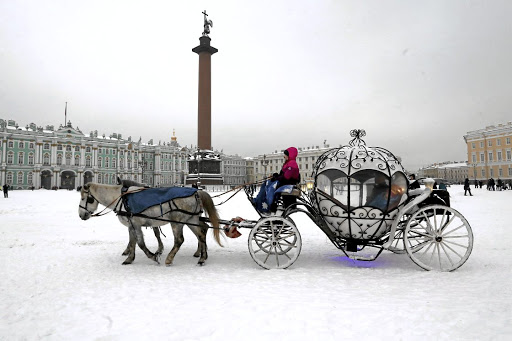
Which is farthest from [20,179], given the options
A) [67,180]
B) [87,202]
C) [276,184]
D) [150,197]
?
[276,184]

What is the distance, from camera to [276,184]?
5160 mm

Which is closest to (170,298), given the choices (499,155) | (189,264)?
(189,264)

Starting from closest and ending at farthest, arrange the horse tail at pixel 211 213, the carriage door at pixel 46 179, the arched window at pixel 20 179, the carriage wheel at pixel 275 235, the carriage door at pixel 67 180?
the carriage wheel at pixel 275 235
the horse tail at pixel 211 213
the arched window at pixel 20 179
the carriage door at pixel 46 179
the carriage door at pixel 67 180

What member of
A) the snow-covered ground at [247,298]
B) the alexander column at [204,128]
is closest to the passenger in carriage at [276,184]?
the snow-covered ground at [247,298]

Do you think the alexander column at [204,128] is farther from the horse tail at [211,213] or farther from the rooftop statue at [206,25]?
the horse tail at [211,213]

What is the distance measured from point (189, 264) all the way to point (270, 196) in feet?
5.98

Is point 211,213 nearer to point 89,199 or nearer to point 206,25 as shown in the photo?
point 89,199

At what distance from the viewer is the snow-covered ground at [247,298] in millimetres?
2758

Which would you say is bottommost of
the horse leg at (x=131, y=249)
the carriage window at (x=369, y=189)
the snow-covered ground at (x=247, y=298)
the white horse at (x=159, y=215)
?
the snow-covered ground at (x=247, y=298)

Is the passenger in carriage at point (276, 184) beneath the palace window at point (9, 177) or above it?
beneath

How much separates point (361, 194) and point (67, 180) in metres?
72.9

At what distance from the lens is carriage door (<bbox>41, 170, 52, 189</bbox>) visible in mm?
61656

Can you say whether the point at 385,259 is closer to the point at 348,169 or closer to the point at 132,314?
the point at 348,169

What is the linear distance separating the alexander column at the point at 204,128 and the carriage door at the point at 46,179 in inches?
1739
